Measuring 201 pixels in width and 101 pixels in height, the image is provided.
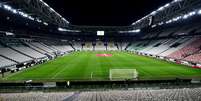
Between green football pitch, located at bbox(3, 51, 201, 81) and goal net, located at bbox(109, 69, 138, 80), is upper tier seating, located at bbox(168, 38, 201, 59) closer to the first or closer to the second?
green football pitch, located at bbox(3, 51, 201, 81)

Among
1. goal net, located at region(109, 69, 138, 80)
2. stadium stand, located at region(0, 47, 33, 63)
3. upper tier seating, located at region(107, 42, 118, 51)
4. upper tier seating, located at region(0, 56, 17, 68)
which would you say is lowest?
goal net, located at region(109, 69, 138, 80)

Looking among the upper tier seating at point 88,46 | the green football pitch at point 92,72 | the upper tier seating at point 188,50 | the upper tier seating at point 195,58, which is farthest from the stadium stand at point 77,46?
the upper tier seating at point 195,58

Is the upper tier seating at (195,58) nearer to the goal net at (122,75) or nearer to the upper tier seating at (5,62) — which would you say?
the goal net at (122,75)

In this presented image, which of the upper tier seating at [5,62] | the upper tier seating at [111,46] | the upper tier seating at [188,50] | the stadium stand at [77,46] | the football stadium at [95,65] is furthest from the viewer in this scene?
the upper tier seating at [111,46]

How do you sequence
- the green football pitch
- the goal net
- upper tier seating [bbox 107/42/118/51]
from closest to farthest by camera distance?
the goal net, the green football pitch, upper tier seating [bbox 107/42/118/51]

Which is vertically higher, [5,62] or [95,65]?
[5,62]

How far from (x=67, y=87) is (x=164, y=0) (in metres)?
29.2

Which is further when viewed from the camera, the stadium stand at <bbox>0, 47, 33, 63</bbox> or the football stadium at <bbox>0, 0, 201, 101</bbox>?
the stadium stand at <bbox>0, 47, 33, 63</bbox>

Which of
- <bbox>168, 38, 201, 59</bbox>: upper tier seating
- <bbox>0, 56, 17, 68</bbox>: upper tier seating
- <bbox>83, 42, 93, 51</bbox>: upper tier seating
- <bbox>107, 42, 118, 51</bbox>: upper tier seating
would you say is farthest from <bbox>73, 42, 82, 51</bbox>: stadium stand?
<bbox>0, 56, 17, 68</bbox>: upper tier seating

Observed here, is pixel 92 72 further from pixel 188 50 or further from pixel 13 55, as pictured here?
pixel 188 50

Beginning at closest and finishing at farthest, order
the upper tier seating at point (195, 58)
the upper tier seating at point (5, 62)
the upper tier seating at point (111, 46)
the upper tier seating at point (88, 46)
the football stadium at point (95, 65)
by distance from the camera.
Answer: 1. the football stadium at point (95, 65)
2. the upper tier seating at point (5, 62)
3. the upper tier seating at point (195, 58)
4. the upper tier seating at point (111, 46)
5. the upper tier seating at point (88, 46)

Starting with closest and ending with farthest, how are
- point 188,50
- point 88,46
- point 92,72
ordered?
point 92,72 → point 188,50 → point 88,46

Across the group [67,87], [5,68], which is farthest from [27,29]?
[67,87]

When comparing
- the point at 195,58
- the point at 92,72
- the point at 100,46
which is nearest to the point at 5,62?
the point at 92,72
